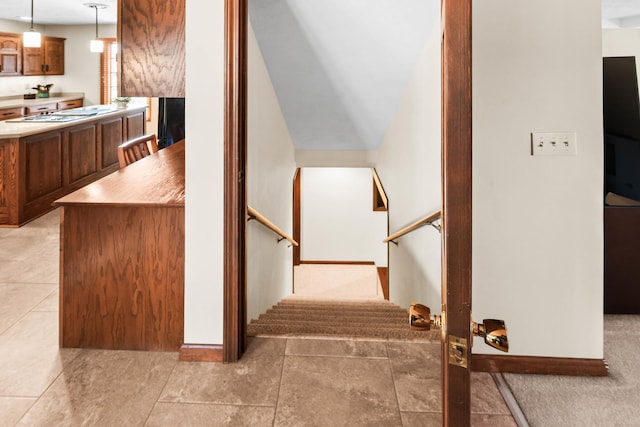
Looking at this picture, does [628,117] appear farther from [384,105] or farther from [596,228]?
[384,105]

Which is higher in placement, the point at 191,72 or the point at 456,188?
the point at 191,72

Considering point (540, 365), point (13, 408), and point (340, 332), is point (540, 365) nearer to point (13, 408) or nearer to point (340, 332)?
point (340, 332)

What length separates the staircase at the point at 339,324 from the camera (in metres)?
2.70

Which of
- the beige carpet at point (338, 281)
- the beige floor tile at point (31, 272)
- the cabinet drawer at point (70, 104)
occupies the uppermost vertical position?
the cabinet drawer at point (70, 104)

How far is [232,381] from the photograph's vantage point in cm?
222

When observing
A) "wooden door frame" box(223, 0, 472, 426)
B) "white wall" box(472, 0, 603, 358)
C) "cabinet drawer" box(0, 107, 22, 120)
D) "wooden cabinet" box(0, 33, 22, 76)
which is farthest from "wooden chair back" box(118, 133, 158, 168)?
"wooden cabinet" box(0, 33, 22, 76)

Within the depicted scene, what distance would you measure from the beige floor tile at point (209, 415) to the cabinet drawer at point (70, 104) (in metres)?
Answer: 8.59

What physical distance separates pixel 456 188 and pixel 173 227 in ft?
5.83

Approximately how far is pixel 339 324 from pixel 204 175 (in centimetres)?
138

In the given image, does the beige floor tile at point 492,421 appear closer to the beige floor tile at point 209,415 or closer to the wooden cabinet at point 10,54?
the beige floor tile at point 209,415

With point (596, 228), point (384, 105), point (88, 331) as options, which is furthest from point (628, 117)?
point (88, 331)

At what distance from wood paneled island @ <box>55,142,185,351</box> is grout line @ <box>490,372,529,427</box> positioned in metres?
1.46

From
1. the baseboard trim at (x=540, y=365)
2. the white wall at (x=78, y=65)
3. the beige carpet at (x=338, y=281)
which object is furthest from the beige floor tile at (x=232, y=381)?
the white wall at (x=78, y=65)

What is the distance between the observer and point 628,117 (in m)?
3.13
